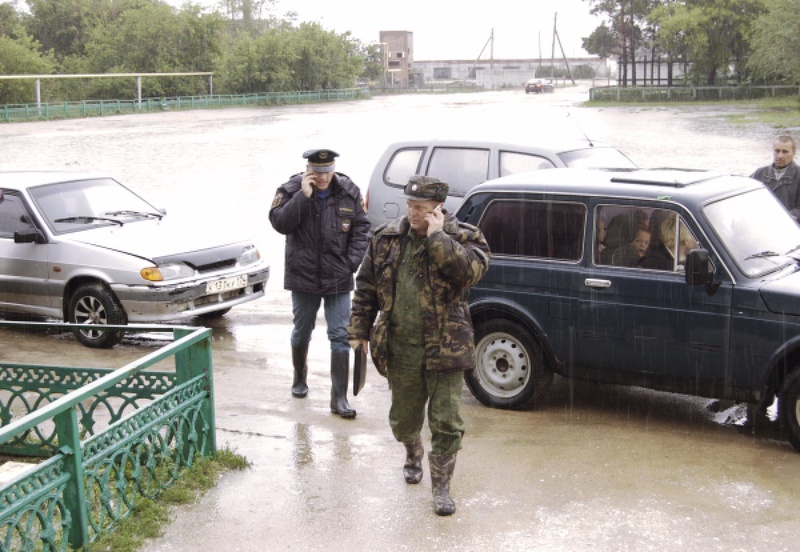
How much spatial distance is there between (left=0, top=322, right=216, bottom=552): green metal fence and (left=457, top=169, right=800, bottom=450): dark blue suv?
2311mm

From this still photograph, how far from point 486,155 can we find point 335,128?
3299 cm

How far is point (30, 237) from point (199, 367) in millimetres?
4526

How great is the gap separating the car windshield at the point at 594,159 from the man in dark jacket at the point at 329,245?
Answer: 4.49 metres

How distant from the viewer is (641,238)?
22.3ft

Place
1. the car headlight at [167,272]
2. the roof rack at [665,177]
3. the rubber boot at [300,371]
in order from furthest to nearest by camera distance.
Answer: the car headlight at [167,272], the rubber boot at [300,371], the roof rack at [665,177]

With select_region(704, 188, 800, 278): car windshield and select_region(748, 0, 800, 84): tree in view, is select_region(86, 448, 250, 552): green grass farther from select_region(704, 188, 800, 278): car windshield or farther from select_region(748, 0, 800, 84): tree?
select_region(748, 0, 800, 84): tree

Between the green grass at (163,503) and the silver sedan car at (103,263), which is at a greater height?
the silver sedan car at (103,263)

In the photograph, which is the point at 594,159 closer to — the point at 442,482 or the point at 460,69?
the point at 442,482

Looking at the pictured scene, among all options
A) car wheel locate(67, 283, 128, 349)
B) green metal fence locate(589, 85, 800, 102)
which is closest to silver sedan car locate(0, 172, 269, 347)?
car wheel locate(67, 283, 128, 349)

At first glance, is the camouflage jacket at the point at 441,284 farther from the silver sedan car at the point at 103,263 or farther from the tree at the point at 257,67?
the tree at the point at 257,67

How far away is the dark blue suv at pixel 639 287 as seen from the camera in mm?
6277

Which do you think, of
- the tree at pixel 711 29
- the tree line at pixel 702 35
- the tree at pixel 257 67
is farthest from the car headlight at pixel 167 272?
the tree at pixel 257 67

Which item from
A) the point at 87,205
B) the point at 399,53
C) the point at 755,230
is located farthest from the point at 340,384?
the point at 399,53

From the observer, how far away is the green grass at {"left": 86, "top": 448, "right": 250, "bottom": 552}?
4.81 metres
